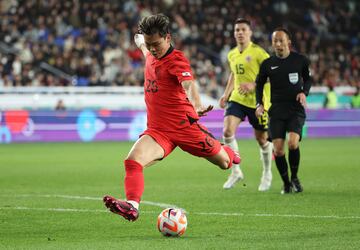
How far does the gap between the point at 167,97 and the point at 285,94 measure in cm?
406

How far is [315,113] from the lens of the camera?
29438mm

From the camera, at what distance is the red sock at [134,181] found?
8555 millimetres

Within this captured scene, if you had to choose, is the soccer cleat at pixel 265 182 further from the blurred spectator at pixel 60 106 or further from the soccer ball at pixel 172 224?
the blurred spectator at pixel 60 106

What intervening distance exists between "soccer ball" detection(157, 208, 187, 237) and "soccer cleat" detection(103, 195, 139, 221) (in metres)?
0.31

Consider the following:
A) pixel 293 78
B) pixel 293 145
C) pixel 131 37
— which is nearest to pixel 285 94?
pixel 293 78

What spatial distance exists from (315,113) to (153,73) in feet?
68.9

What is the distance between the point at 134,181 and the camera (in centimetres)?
860

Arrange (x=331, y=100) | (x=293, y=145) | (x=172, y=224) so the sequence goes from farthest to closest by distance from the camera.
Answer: (x=331, y=100), (x=293, y=145), (x=172, y=224)

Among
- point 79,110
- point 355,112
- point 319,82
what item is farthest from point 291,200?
point 319,82

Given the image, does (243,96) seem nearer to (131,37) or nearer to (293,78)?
(293,78)

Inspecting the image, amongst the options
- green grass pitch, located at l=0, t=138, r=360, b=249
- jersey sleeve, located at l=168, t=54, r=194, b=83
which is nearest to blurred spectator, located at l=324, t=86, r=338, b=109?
green grass pitch, located at l=0, t=138, r=360, b=249

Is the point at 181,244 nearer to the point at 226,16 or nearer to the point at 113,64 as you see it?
the point at 113,64

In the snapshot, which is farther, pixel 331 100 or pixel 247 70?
pixel 331 100

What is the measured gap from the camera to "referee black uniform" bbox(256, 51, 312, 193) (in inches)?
496
